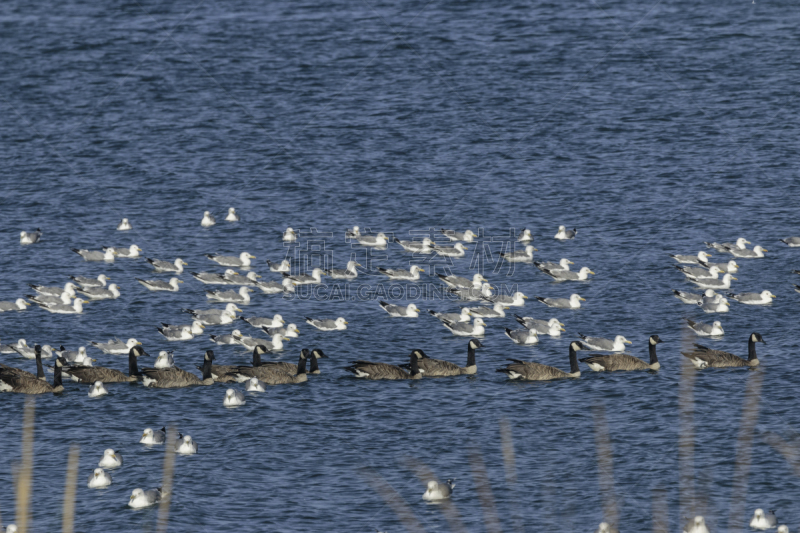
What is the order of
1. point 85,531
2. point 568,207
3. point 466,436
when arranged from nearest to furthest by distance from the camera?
point 85,531, point 466,436, point 568,207

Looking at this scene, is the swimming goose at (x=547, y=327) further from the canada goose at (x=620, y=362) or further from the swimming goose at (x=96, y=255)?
the swimming goose at (x=96, y=255)

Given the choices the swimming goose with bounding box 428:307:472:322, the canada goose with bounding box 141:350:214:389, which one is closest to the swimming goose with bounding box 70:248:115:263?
the canada goose with bounding box 141:350:214:389

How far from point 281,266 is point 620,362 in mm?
16972

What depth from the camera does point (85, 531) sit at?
27016mm

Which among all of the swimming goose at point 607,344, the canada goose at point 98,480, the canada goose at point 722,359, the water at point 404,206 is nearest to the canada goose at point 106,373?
the water at point 404,206

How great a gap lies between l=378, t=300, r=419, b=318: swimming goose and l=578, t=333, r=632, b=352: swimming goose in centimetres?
707

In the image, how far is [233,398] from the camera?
3528cm

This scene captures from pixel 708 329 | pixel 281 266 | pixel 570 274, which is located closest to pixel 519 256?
pixel 570 274

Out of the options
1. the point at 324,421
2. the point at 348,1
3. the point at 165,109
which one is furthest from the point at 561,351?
the point at 348,1

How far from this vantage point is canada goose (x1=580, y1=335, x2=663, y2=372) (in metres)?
38.4

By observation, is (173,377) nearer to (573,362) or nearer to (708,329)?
(573,362)

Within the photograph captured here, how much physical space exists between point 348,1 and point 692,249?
186 feet

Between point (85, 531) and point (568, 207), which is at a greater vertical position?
point (85, 531)

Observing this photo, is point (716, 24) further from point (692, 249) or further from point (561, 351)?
Answer: point (561, 351)
